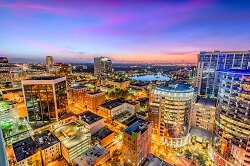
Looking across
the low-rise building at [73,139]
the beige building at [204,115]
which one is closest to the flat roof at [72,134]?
the low-rise building at [73,139]

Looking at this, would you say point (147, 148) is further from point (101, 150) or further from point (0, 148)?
point (0, 148)

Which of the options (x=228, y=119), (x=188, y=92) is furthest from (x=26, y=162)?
(x=228, y=119)

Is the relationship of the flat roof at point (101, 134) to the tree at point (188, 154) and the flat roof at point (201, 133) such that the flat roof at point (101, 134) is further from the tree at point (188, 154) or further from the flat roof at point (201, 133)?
the flat roof at point (201, 133)

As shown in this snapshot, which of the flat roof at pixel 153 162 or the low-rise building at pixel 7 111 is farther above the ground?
the low-rise building at pixel 7 111

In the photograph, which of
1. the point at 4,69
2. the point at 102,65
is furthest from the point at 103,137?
the point at 102,65

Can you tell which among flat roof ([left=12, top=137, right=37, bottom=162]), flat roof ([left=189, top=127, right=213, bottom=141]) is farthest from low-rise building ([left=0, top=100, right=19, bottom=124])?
flat roof ([left=189, top=127, right=213, bottom=141])

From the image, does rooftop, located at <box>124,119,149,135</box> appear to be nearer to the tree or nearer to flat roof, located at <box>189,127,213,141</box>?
the tree
